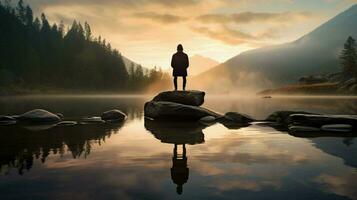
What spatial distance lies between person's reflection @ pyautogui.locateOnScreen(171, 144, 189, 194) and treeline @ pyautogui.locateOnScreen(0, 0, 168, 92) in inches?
5128

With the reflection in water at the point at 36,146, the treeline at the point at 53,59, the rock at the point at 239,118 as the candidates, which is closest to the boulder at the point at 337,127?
the rock at the point at 239,118

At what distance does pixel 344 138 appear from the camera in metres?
14.8

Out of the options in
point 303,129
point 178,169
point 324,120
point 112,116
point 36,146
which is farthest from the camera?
point 112,116

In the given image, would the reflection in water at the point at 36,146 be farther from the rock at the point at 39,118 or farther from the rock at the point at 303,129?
the rock at the point at 303,129

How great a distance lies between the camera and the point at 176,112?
82.1ft

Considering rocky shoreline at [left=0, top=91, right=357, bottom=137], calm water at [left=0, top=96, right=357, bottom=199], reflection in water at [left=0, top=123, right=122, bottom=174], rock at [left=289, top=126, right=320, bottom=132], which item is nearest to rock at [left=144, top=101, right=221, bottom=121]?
rocky shoreline at [left=0, top=91, right=357, bottom=137]

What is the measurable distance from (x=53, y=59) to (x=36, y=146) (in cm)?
16939

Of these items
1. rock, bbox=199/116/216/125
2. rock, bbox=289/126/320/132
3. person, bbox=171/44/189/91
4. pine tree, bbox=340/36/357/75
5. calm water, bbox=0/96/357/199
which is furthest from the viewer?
pine tree, bbox=340/36/357/75

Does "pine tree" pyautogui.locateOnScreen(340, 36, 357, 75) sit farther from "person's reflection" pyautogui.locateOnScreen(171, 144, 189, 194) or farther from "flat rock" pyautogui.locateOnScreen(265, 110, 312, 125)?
"person's reflection" pyautogui.locateOnScreen(171, 144, 189, 194)

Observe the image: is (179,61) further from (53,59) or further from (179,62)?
(53,59)

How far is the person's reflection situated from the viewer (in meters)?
7.48

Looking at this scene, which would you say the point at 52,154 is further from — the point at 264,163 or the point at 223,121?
the point at 223,121

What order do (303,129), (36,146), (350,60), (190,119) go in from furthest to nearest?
1. (350,60)
2. (190,119)
3. (303,129)
4. (36,146)

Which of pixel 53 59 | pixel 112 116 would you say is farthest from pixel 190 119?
pixel 53 59
